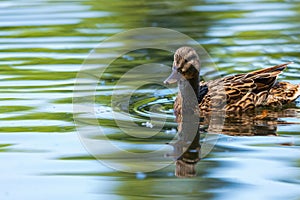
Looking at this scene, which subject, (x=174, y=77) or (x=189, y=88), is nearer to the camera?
(x=174, y=77)

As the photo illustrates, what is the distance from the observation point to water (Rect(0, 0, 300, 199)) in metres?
7.09

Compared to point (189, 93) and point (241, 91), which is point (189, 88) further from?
point (241, 91)

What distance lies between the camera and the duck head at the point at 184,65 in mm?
9672

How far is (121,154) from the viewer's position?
793 cm

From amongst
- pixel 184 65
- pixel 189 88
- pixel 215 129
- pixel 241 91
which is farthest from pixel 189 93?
pixel 215 129

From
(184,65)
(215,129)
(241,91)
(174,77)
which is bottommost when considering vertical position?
(215,129)

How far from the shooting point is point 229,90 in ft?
32.8

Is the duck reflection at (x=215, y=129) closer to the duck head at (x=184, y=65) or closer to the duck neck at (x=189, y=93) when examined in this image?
the duck neck at (x=189, y=93)

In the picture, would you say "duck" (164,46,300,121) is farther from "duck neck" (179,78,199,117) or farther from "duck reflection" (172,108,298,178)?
"duck reflection" (172,108,298,178)

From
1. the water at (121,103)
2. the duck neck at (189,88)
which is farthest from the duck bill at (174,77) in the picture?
the water at (121,103)

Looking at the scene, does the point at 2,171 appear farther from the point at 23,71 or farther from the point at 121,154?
the point at 23,71

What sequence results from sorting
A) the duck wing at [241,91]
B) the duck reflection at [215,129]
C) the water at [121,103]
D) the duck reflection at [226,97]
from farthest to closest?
the duck wing at [241,91]
the duck reflection at [226,97]
the duck reflection at [215,129]
the water at [121,103]

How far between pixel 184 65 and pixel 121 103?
87cm

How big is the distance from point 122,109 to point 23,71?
2551 mm
